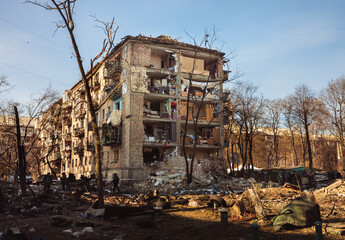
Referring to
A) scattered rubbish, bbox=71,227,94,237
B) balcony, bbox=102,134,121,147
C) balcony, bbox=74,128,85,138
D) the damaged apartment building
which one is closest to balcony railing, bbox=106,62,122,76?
the damaged apartment building

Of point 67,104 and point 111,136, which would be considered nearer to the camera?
point 111,136

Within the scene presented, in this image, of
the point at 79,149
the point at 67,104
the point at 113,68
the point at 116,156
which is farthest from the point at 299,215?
the point at 67,104

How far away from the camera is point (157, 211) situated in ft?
44.0

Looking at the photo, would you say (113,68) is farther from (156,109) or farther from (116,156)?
(116,156)

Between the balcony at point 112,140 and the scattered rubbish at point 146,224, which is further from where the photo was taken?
the balcony at point 112,140

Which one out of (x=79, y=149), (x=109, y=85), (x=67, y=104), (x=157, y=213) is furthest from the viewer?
(x=67, y=104)

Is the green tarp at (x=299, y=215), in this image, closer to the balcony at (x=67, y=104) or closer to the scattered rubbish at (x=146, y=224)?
the scattered rubbish at (x=146, y=224)

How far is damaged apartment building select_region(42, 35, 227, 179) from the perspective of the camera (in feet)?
110

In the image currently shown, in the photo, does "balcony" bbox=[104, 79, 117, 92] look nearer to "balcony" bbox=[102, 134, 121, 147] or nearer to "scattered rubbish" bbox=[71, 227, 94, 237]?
"balcony" bbox=[102, 134, 121, 147]

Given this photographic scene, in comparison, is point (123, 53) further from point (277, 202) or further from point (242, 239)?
point (242, 239)

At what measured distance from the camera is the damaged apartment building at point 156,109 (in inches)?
1319

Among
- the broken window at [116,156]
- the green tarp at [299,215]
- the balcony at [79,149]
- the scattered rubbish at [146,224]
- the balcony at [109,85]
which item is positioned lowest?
the scattered rubbish at [146,224]

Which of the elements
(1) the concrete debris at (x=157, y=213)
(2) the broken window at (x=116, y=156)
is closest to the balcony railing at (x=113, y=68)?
(2) the broken window at (x=116, y=156)

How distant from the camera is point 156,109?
3697cm
